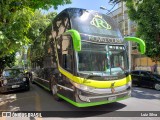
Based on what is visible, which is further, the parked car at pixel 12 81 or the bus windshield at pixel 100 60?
the parked car at pixel 12 81

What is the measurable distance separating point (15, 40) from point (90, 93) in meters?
5.33

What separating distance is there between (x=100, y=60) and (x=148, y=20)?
9.38m

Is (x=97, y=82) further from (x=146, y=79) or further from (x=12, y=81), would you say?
(x=146, y=79)

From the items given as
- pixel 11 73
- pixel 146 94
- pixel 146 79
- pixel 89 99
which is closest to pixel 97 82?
pixel 89 99

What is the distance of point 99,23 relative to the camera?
7.82 m

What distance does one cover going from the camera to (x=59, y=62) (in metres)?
8.43

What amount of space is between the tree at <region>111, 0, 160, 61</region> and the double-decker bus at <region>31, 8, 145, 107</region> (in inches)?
302

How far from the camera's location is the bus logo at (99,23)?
25.3ft

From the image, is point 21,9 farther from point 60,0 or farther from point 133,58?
point 133,58

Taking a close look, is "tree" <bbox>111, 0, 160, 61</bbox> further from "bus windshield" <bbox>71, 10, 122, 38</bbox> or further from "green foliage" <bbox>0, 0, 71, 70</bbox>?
"bus windshield" <bbox>71, 10, 122, 38</bbox>

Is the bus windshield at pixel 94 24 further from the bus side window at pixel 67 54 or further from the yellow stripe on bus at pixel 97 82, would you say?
the yellow stripe on bus at pixel 97 82

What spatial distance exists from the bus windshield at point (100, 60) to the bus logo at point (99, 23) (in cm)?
94

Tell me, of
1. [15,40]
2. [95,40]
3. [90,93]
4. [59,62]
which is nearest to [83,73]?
[90,93]

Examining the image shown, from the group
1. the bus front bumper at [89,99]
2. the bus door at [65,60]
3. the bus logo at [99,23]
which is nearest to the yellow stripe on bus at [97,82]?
the bus door at [65,60]
